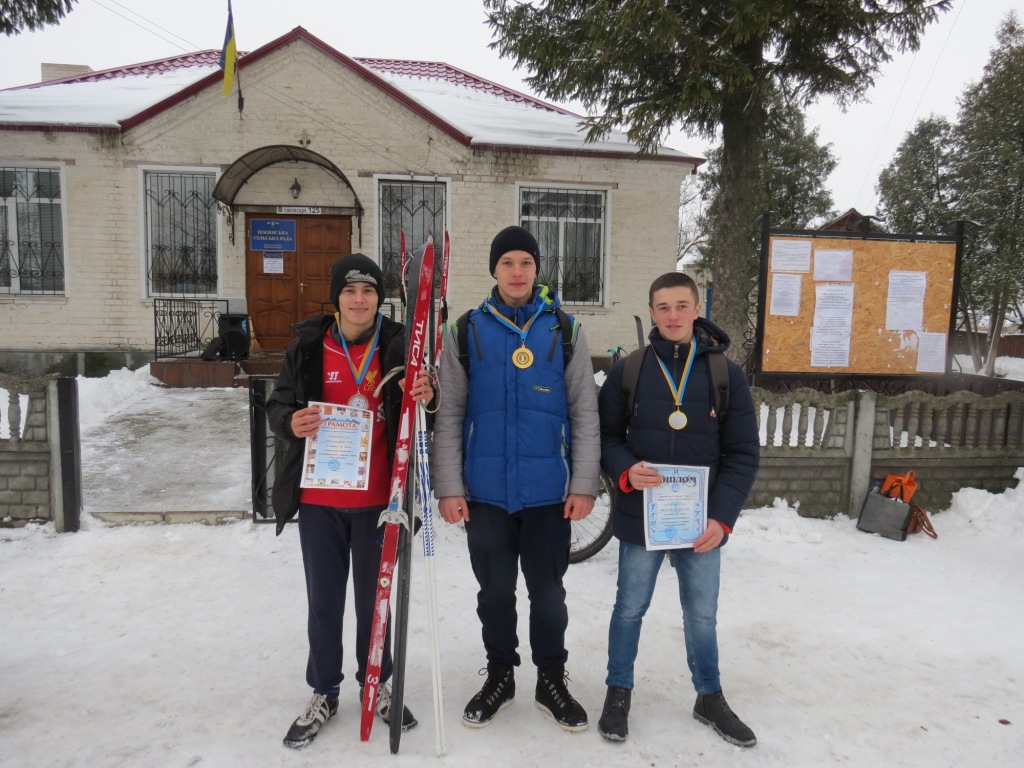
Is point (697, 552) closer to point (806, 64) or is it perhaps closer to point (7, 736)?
point (7, 736)

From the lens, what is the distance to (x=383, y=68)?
655 inches

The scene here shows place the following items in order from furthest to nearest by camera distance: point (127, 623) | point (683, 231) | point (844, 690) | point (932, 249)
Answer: point (683, 231) → point (932, 249) → point (127, 623) → point (844, 690)

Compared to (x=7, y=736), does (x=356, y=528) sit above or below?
above

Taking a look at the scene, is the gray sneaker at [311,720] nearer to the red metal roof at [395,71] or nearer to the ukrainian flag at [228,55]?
the ukrainian flag at [228,55]

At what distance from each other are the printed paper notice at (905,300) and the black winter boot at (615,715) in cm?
546

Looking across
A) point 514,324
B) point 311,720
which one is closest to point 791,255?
point 514,324

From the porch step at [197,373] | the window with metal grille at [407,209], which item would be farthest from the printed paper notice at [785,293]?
the porch step at [197,373]

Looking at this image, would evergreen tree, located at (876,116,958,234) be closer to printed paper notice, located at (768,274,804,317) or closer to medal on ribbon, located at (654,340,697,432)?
printed paper notice, located at (768,274,804,317)

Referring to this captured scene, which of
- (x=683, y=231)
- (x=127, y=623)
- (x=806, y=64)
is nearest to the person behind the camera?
(x=127, y=623)

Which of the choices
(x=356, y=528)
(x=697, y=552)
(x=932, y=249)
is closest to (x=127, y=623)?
(x=356, y=528)

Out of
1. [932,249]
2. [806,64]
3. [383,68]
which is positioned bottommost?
[932,249]

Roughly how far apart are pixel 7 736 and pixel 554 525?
90.8 inches

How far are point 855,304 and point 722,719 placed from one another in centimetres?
516

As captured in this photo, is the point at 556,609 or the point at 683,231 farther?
the point at 683,231
